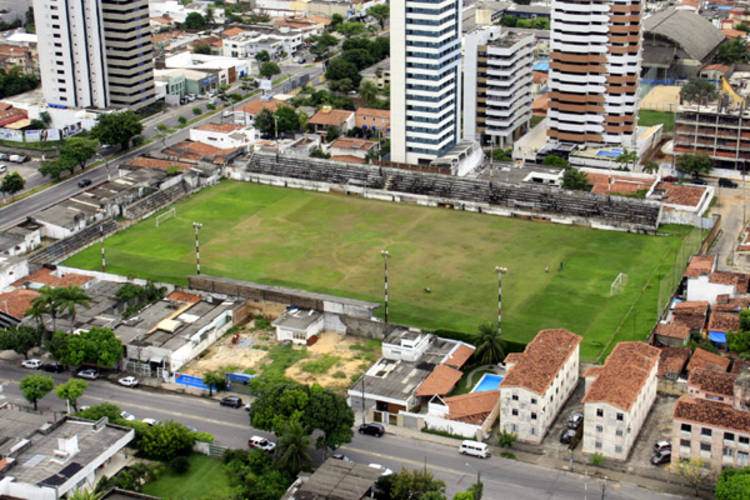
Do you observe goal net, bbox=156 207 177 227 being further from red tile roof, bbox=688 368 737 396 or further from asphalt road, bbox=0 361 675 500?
red tile roof, bbox=688 368 737 396

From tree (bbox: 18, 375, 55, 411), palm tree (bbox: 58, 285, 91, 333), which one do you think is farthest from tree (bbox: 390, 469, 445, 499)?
palm tree (bbox: 58, 285, 91, 333)

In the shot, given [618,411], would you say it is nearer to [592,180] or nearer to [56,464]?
[56,464]

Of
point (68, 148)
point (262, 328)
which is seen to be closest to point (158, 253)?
point (262, 328)

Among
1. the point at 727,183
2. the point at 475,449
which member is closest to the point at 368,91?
the point at 727,183

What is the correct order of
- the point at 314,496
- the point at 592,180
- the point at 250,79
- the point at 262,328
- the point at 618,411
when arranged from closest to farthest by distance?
the point at 314,496
the point at 618,411
the point at 262,328
the point at 592,180
the point at 250,79

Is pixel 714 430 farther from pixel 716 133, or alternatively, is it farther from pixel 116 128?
pixel 116 128

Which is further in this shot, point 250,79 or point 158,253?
point 250,79

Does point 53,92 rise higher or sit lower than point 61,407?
higher
